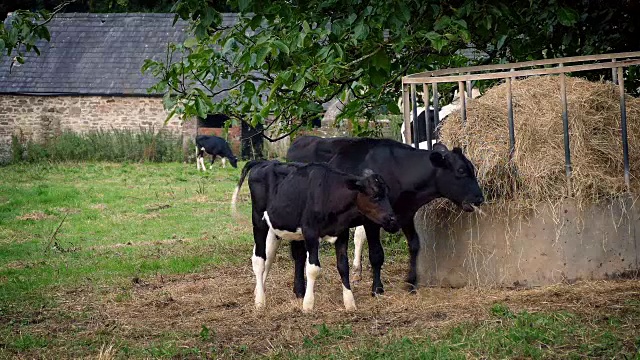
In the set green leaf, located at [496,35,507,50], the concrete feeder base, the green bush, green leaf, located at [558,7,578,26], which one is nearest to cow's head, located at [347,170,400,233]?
the concrete feeder base

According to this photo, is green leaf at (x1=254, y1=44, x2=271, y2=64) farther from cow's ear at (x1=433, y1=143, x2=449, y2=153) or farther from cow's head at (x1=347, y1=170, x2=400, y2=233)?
cow's ear at (x1=433, y1=143, x2=449, y2=153)

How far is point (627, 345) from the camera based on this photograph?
6.71m

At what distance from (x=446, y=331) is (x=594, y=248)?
2594 millimetres

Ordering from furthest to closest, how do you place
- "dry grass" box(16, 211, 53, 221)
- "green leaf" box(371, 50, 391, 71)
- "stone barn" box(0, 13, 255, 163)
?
"stone barn" box(0, 13, 255, 163) < "dry grass" box(16, 211, 53, 221) < "green leaf" box(371, 50, 391, 71)

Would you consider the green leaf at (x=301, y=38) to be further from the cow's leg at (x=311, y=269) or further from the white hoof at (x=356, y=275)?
the white hoof at (x=356, y=275)

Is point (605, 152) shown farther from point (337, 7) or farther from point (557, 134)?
point (337, 7)

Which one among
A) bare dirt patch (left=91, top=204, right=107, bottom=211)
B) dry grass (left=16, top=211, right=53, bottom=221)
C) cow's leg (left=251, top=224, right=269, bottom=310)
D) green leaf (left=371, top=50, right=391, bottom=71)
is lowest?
bare dirt patch (left=91, top=204, right=107, bottom=211)

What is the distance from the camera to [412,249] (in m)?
10.1

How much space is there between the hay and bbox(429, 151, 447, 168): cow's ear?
0.44m

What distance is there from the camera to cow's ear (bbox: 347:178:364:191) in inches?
352

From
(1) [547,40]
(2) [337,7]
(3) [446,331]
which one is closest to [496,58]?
(1) [547,40]

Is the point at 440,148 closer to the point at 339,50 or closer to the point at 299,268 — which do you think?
the point at 339,50

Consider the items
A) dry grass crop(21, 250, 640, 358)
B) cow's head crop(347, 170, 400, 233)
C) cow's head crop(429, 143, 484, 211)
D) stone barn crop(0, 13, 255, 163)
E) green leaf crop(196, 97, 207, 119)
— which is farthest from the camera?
stone barn crop(0, 13, 255, 163)

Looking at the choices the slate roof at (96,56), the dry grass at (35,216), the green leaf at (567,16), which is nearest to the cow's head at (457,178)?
the green leaf at (567,16)
